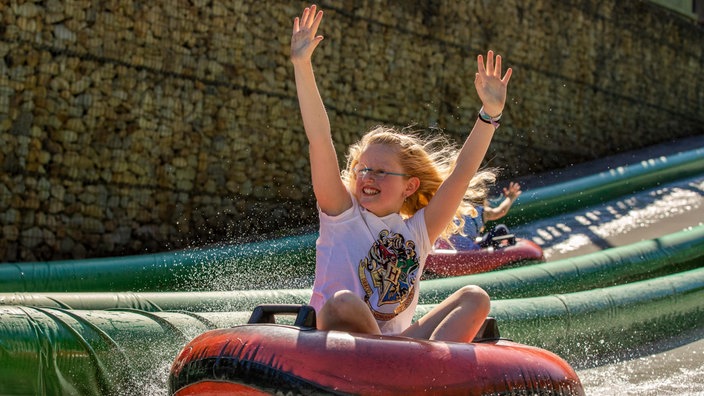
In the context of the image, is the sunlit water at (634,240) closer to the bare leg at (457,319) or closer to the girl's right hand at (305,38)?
the bare leg at (457,319)

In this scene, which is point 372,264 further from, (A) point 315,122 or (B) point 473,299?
(A) point 315,122

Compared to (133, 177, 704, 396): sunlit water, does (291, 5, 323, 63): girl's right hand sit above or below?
above

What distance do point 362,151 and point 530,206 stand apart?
232 inches

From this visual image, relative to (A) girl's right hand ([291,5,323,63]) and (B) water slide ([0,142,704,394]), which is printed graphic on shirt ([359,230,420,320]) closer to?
(A) girl's right hand ([291,5,323,63])

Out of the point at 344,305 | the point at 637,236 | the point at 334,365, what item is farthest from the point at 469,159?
the point at 637,236

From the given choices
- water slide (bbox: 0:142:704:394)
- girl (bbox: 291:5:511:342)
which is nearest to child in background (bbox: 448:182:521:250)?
water slide (bbox: 0:142:704:394)

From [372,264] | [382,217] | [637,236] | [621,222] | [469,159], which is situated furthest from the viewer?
[621,222]

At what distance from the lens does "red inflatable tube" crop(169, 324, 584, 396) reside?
2.41 metres

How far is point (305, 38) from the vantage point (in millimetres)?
3039

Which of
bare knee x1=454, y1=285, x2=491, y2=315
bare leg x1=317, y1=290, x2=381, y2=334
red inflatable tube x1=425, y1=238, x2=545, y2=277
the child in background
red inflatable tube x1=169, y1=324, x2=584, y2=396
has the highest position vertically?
bare knee x1=454, y1=285, x2=491, y2=315

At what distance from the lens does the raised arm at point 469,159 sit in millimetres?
3285

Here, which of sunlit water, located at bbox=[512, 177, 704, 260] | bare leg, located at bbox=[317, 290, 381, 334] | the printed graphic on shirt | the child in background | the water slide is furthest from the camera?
A: sunlit water, located at bbox=[512, 177, 704, 260]

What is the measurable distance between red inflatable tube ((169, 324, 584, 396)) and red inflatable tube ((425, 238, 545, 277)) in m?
4.04

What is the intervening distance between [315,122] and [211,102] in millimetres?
5599
